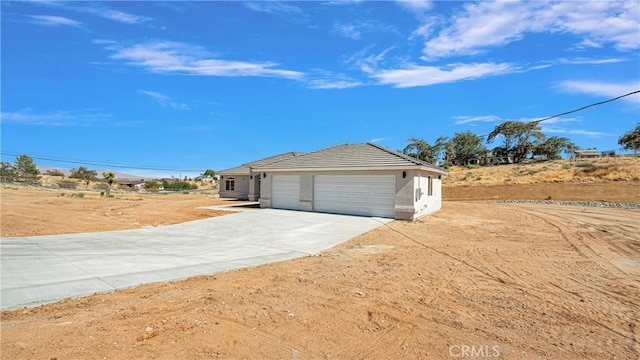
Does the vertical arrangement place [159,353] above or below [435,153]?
below

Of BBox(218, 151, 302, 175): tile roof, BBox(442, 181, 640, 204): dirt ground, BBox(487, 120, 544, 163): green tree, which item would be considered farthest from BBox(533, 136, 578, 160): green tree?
BBox(218, 151, 302, 175): tile roof

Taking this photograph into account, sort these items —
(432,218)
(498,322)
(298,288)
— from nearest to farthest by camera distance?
1. (498,322)
2. (298,288)
3. (432,218)

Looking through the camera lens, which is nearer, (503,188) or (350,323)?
(350,323)

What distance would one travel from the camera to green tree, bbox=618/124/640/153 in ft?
167

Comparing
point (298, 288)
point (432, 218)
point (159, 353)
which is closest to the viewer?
point (159, 353)

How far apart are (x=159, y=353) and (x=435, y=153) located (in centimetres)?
7527

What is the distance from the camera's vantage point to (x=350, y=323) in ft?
14.5

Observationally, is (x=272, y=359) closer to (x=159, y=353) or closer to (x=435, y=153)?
(x=159, y=353)

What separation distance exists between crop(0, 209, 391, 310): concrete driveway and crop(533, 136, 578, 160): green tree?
66451 mm

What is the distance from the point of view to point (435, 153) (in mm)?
73625

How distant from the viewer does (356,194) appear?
57.4ft

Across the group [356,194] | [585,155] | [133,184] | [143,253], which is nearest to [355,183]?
[356,194]

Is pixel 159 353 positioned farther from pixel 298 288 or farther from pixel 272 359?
pixel 298 288

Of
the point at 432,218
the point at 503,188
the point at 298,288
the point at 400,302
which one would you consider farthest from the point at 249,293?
the point at 503,188
